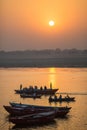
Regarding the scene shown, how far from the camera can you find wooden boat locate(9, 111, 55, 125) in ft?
115

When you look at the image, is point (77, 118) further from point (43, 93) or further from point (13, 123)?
point (43, 93)

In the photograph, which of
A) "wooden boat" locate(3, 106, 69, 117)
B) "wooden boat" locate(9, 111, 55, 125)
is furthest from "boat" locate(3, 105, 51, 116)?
"wooden boat" locate(9, 111, 55, 125)

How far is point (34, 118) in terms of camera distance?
35.5m

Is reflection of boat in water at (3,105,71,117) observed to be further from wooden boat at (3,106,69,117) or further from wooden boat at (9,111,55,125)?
wooden boat at (9,111,55,125)

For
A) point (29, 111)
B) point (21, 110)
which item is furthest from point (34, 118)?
point (21, 110)

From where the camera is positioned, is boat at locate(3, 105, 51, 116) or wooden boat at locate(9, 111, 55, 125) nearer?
wooden boat at locate(9, 111, 55, 125)

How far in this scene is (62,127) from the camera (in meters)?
34.7

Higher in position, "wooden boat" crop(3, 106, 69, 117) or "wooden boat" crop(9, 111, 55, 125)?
"wooden boat" crop(3, 106, 69, 117)

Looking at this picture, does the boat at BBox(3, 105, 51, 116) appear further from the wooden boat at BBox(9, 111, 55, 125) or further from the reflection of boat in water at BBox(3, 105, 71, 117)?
the wooden boat at BBox(9, 111, 55, 125)

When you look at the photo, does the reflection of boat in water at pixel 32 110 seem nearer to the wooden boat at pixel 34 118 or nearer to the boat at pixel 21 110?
the boat at pixel 21 110

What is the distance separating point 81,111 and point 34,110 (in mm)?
5653

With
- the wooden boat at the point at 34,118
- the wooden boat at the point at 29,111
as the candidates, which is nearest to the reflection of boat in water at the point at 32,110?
the wooden boat at the point at 29,111

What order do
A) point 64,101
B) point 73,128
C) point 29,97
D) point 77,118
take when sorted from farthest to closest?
1. point 29,97
2. point 64,101
3. point 77,118
4. point 73,128

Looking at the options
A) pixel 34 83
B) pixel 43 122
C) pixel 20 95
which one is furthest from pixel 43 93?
pixel 43 122
